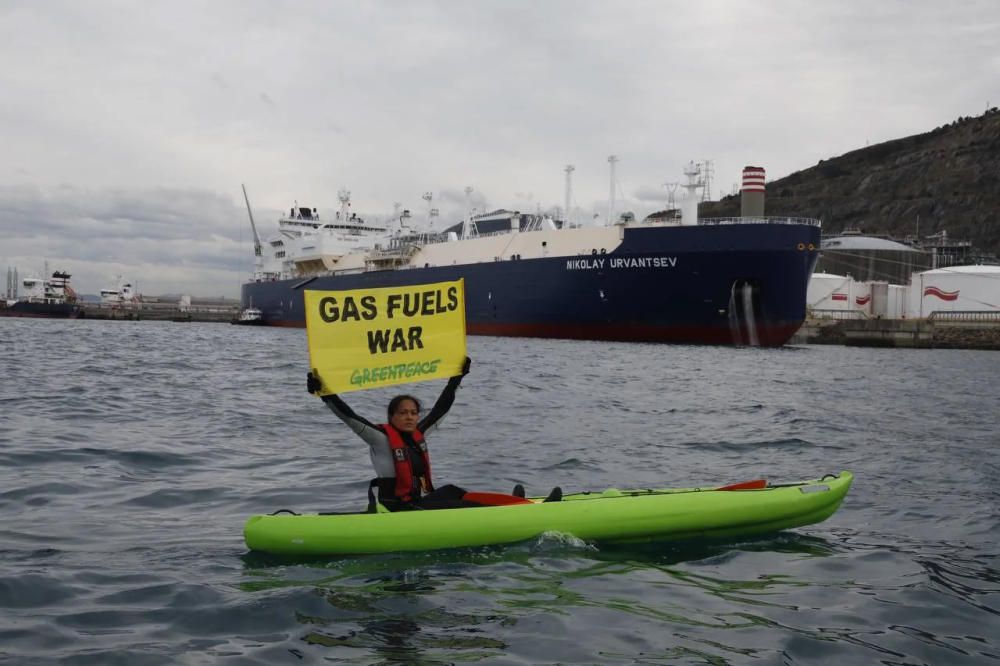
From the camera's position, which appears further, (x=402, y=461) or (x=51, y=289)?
(x=51, y=289)

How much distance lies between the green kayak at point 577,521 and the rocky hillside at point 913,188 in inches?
3933

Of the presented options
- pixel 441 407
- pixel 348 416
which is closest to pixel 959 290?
pixel 441 407

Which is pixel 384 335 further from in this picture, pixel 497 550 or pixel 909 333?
pixel 909 333

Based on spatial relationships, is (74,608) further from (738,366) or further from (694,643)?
(738,366)

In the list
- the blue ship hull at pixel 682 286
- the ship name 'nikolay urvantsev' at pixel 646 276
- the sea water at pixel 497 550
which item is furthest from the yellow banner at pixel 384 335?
the blue ship hull at pixel 682 286

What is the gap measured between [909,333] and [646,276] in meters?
21.8

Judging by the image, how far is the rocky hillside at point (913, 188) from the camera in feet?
329

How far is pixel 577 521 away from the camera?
7.03 m

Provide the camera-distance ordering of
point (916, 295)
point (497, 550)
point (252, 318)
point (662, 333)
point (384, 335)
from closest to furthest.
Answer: point (497, 550)
point (384, 335)
point (662, 333)
point (916, 295)
point (252, 318)

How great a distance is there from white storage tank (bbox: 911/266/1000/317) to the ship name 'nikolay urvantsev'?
872 inches

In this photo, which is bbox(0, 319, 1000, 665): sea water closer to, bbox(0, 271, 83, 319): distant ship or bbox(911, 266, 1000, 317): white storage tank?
bbox(911, 266, 1000, 317): white storage tank

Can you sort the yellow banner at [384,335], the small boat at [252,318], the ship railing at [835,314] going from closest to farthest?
1. the yellow banner at [384,335]
2. the ship railing at [835,314]
3. the small boat at [252,318]

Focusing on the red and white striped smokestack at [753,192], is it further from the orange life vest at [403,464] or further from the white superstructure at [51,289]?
the white superstructure at [51,289]

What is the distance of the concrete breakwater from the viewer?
48.6 metres
